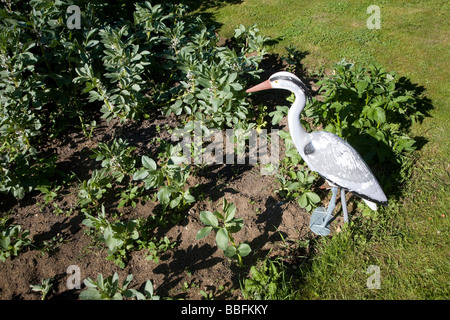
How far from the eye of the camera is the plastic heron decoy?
9.23 feet

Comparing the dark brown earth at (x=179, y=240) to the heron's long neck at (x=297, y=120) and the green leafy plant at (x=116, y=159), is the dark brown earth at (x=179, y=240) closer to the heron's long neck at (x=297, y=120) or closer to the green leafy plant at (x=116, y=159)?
the green leafy plant at (x=116, y=159)

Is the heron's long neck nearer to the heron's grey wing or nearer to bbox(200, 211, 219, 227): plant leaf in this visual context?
the heron's grey wing

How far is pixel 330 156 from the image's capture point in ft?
9.38

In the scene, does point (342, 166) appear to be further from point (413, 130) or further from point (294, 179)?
point (413, 130)

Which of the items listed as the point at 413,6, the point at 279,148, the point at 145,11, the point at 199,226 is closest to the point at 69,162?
the point at 199,226

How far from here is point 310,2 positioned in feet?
20.9

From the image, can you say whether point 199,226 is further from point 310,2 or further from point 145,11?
point 310,2

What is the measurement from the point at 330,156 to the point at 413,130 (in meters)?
1.85

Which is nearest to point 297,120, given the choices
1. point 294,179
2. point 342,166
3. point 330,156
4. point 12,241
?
point 330,156

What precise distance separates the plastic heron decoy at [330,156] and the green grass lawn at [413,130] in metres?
0.51

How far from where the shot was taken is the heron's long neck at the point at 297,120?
2812 millimetres

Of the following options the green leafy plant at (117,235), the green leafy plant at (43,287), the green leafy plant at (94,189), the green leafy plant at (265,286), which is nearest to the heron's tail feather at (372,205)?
the green leafy plant at (265,286)

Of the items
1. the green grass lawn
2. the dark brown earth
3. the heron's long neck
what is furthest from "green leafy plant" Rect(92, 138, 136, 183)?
the green grass lawn

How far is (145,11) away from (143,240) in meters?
3.13
